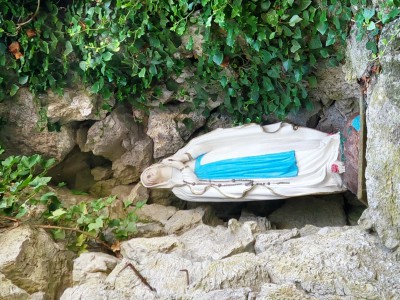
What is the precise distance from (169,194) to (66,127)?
46.4 inches

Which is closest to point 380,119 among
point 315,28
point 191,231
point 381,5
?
point 381,5

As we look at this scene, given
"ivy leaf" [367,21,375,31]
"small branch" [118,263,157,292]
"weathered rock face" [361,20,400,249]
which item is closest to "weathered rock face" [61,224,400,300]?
"small branch" [118,263,157,292]


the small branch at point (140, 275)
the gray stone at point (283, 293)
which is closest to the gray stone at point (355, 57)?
the gray stone at point (283, 293)

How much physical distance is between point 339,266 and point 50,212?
7.61ft

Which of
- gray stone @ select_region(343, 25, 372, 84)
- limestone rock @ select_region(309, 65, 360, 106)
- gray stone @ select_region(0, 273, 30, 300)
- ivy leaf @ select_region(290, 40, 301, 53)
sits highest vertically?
ivy leaf @ select_region(290, 40, 301, 53)

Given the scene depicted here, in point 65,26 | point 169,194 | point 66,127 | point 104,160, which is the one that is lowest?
point 169,194

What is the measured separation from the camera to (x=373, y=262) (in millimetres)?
3295

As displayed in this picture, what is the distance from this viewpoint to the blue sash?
14.0 feet

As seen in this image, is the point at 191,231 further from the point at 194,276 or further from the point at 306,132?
the point at 306,132

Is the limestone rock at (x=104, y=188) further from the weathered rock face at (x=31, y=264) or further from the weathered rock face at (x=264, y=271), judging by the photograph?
the weathered rock face at (x=264, y=271)

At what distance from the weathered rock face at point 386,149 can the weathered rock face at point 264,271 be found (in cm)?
17

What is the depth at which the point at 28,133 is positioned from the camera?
16.4ft

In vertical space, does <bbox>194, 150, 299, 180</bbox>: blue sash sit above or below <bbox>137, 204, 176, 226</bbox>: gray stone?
above

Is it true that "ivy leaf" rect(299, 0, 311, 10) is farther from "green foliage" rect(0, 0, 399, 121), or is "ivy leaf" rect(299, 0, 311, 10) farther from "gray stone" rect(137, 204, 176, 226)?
"gray stone" rect(137, 204, 176, 226)
